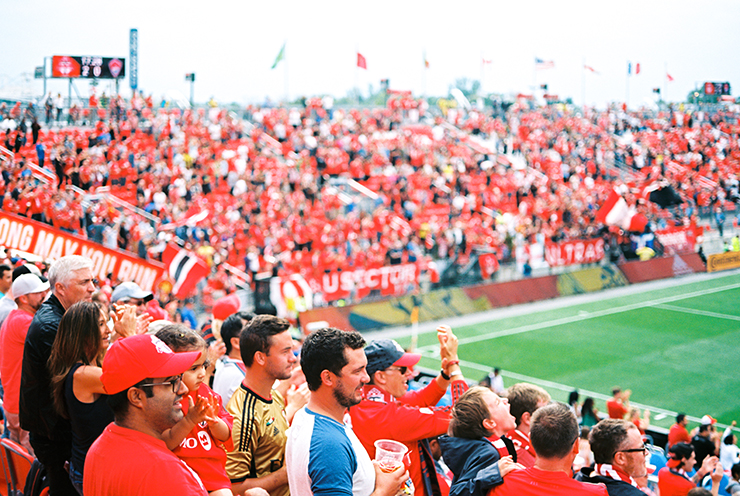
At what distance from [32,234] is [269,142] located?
1749cm

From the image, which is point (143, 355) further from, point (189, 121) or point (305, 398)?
point (189, 121)

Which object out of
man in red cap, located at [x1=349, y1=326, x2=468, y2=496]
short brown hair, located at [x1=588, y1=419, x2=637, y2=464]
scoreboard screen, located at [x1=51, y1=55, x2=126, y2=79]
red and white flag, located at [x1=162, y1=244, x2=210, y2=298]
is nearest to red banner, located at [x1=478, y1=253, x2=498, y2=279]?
red and white flag, located at [x1=162, y1=244, x2=210, y2=298]

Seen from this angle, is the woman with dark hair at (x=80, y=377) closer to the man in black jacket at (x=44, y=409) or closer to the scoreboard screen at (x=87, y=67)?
the man in black jacket at (x=44, y=409)

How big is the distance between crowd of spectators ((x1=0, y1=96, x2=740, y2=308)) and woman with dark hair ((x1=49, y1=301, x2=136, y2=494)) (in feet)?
45.4

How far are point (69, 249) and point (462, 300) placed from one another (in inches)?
517

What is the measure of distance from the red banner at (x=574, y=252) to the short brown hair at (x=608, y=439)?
2313 cm

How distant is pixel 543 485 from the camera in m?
3.52

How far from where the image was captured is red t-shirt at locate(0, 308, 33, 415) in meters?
4.84

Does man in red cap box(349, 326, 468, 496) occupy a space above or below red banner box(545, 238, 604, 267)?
above

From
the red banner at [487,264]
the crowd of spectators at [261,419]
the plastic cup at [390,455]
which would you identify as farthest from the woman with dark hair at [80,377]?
the red banner at [487,264]

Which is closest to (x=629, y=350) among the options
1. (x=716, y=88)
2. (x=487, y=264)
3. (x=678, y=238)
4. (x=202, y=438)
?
(x=487, y=264)

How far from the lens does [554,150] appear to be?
40969 mm

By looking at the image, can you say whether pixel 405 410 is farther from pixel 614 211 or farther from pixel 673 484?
pixel 614 211

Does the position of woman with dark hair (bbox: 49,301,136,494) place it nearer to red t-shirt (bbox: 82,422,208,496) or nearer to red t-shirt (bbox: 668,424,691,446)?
red t-shirt (bbox: 82,422,208,496)
